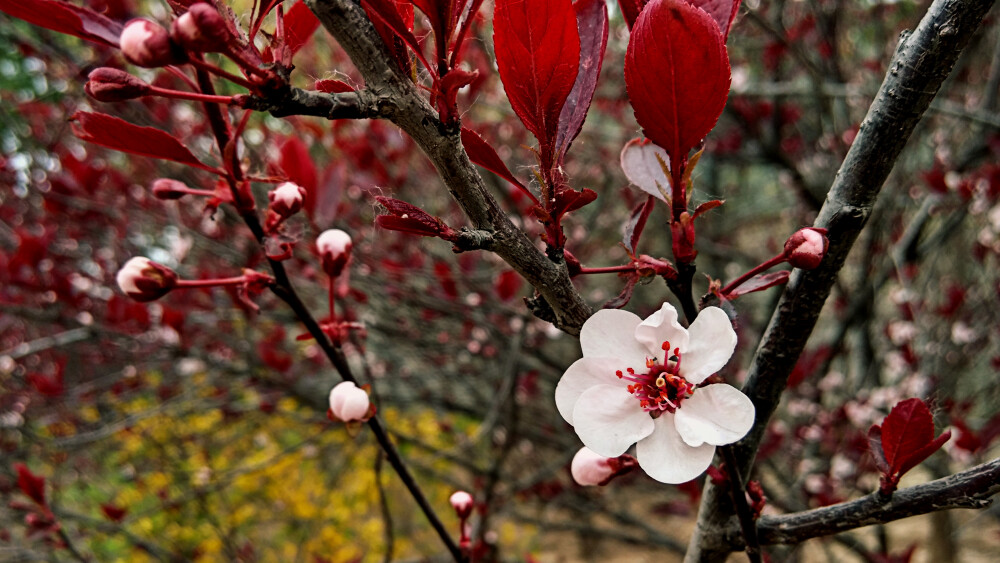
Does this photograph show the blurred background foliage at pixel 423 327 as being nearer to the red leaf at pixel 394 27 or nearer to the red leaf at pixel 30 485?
the red leaf at pixel 30 485

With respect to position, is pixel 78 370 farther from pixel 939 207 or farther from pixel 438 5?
pixel 939 207

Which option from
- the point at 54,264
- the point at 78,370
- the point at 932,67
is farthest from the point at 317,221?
the point at 78,370

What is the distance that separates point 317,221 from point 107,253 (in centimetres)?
259

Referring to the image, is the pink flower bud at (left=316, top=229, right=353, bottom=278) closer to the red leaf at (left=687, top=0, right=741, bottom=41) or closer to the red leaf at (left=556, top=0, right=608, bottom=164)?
the red leaf at (left=556, top=0, right=608, bottom=164)

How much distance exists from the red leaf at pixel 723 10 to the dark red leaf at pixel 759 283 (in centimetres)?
24

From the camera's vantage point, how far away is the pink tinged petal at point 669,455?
0.59 m

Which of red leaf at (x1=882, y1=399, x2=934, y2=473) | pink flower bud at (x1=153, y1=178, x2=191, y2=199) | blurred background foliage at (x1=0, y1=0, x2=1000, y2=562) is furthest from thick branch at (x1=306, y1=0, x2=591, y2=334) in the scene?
blurred background foliage at (x1=0, y1=0, x2=1000, y2=562)

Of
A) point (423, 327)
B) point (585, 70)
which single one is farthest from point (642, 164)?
point (423, 327)

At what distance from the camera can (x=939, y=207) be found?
2578mm

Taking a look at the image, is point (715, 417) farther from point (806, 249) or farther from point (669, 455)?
point (806, 249)

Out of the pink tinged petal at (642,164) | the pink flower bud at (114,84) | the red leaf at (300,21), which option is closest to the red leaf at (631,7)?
the pink tinged petal at (642,164)

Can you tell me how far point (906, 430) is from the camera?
2.01ft

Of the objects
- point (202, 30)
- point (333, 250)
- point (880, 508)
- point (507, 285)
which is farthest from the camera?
point (507, 285)

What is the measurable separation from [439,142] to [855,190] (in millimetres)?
422
